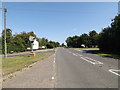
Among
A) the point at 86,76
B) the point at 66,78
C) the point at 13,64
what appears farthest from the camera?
the point at 13,64

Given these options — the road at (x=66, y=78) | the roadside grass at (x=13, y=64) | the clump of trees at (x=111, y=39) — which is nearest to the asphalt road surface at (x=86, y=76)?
the road at (x=66, y=78)

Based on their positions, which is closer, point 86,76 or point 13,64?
point 86,76

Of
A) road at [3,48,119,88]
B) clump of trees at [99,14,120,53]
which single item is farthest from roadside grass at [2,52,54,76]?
clump of trees at [99,14,120,53]

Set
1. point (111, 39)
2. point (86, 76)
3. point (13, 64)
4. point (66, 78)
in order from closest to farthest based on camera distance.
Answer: point (66, 78), point (86, 76), point (13, 64), point (111, 39)

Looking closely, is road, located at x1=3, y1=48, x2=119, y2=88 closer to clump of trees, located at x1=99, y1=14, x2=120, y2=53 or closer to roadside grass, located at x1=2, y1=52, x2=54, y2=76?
roadside grass, located at x1=2, y1=52, x2=54, y2=76

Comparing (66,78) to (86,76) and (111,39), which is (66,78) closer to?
(86,76)

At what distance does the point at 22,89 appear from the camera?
534 cm

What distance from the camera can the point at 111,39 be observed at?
33.8m

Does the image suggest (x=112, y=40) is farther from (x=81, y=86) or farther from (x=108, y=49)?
(x=81, y=86)

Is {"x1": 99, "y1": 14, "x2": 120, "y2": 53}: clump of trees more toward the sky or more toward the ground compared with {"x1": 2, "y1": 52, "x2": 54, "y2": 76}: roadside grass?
more toward the sky

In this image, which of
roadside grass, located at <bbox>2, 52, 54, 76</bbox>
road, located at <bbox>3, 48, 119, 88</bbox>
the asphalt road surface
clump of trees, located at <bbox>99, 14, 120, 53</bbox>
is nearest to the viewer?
road, located at <bbox>3, 48, 119, 88</bbox>

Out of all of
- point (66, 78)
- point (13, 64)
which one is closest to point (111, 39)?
point (13, 64)

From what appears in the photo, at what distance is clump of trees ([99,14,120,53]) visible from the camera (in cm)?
3072

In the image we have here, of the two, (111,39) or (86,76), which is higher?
(111,39)
